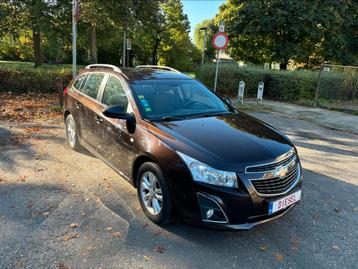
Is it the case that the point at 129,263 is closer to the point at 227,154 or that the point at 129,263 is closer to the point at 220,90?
the point at 227,154

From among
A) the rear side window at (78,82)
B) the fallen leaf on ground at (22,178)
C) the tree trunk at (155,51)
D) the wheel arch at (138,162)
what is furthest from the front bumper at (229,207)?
the tree trunk at (155,51)

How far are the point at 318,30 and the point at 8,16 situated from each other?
19.1m

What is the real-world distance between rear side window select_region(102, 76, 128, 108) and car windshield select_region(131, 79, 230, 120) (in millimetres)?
192

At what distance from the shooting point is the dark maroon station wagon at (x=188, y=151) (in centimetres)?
295

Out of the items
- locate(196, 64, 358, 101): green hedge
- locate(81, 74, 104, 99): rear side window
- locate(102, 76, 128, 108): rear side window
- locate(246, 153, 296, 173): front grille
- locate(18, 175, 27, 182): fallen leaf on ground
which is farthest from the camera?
locate(196, 64, 358, 101): green hedge

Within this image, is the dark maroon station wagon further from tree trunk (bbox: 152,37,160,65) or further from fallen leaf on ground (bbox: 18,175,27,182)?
tree trunk (bbox: 152,37,160,65)

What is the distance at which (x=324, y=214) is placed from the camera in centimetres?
393

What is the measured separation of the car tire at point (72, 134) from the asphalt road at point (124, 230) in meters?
0.42

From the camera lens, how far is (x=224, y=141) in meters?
3.36

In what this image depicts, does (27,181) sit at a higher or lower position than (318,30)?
lower

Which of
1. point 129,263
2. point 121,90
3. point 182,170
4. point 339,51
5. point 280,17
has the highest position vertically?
point 280,17

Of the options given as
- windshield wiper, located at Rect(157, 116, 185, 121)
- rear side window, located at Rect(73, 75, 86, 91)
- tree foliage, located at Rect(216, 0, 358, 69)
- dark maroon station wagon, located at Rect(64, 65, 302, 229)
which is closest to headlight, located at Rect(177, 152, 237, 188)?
dark maroon station wagon, located at Rect(64, 65, 302, 229)

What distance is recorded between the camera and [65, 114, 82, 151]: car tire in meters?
5.59

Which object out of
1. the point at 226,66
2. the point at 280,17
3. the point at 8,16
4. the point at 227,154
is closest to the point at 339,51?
the point at 280,17
